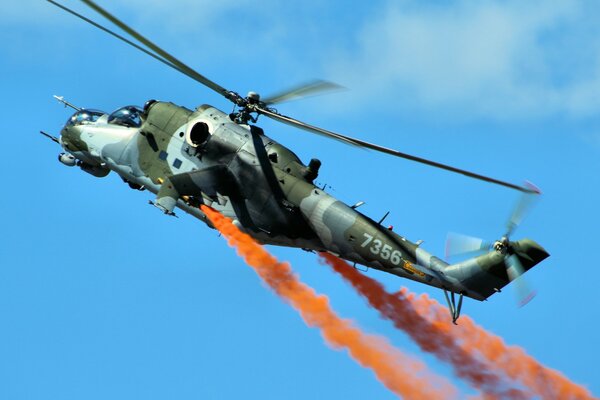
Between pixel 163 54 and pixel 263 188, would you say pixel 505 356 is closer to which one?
pixel 263 188

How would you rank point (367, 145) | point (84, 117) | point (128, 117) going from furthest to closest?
point (84, 117) < point (128, 117) < point (367, 145)

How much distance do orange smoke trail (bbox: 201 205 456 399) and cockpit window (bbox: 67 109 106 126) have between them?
21.0 feet

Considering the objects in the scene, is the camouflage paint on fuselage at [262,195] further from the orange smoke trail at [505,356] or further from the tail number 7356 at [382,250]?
the orange smoke trail at [505,356]

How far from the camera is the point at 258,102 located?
3622cm

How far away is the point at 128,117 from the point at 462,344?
1302cm

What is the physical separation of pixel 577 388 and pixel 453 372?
378 centimetres

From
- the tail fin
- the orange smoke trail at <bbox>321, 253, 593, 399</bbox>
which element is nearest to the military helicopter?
the tail fin

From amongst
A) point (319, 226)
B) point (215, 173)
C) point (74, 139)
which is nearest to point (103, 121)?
point (74, 139)

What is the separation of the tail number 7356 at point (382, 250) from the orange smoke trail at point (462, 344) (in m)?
2.48

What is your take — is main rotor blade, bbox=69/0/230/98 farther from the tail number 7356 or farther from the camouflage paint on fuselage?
the tail number 7356

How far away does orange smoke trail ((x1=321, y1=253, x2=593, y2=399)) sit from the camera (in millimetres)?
36656

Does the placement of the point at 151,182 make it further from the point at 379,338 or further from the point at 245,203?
the point at 379,338

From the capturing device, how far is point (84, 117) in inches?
1624

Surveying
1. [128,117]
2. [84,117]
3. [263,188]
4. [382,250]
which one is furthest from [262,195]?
[84,117]
